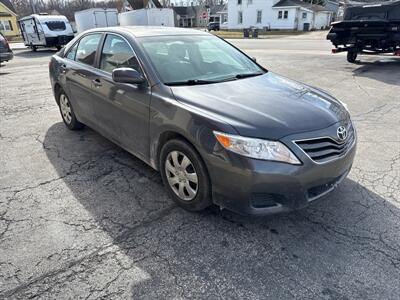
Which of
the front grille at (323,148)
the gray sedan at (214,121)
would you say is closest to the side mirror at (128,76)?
the gray sedan at (214,121)

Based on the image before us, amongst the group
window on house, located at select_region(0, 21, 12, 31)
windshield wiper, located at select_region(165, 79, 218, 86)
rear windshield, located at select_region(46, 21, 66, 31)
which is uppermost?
windshield wiper, located at select_region(165, 79, 218, 86)

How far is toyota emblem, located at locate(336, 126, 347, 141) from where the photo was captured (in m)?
2.81

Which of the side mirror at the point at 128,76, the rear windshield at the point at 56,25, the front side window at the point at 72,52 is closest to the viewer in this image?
the side mirror at the point at 128,76

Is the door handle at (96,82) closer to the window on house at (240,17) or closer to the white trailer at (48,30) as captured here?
the white trailer at (48,30)

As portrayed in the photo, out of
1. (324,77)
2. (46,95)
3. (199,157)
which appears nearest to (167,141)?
(199,157)

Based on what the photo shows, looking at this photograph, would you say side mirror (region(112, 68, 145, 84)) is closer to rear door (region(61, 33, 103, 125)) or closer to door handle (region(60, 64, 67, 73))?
rear door (region(61, 33, 103, 125))

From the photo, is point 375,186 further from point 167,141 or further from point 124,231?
point 124,231

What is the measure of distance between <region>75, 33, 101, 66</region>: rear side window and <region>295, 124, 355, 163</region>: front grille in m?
2.99

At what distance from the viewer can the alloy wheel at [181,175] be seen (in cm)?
292

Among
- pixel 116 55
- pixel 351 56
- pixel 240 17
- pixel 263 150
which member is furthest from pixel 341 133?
pixel 240 17

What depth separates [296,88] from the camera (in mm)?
3480

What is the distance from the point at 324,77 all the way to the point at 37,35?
1876cm

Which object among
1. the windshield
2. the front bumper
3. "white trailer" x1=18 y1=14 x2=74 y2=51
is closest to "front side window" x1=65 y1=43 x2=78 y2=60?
the windshield

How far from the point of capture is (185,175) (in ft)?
9.80
